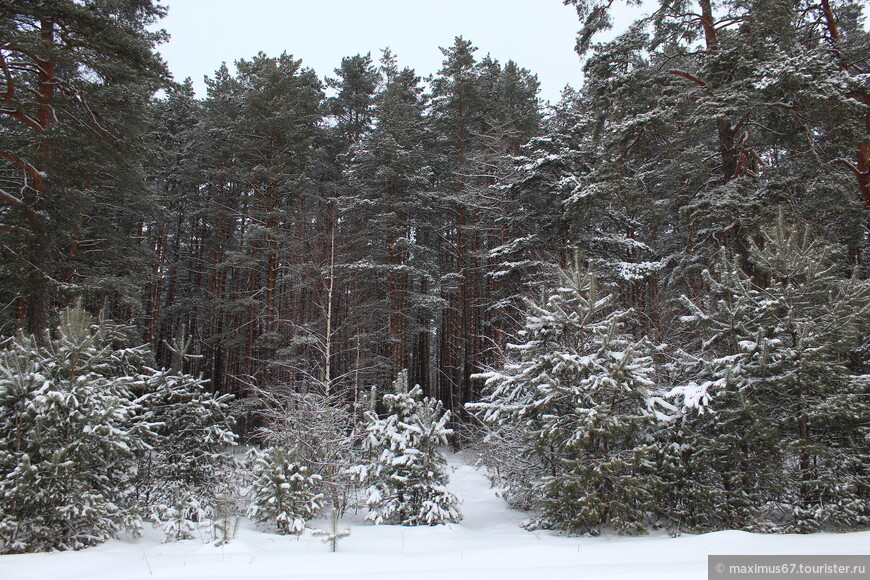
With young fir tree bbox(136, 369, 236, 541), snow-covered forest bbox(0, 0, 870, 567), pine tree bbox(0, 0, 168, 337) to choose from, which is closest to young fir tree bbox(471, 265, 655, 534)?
snow-covered forest bbox(0, 0, 870, 567)

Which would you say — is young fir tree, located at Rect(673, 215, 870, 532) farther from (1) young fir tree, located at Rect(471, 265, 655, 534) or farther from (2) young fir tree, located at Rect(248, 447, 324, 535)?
(2) young fir tree, located at Rect(248, 447, 324, 535)

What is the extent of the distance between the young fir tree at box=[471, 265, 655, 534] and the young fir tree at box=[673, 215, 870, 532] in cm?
76

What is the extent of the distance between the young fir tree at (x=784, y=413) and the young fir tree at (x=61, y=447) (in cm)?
812

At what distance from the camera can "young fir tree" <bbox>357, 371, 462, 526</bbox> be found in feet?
26.2

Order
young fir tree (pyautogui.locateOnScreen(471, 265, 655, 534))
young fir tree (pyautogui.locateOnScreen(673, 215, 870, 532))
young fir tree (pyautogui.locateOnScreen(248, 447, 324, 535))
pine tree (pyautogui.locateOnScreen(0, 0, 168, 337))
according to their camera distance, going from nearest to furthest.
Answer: young fir tree (pyautogui.locateOnScreen(673, 215, 870, 532))
young fir tree (pyautogui.locateOnScreen(471, 265, 655, 534))
young fir tree (pyautogui.locateOnScreen(248, 447, 324, 535))
pine tree (pyautogui.locateOnScreen(0, 0, 168, 337))

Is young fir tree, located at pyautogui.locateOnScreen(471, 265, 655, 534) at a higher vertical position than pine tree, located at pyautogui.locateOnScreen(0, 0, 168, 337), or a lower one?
lower

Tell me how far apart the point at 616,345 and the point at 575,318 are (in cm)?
76

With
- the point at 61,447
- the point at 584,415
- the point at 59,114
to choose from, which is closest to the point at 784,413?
the point at 584,415

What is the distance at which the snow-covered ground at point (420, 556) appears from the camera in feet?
16.1

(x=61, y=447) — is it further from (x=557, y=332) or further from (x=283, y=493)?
(x=557, y=332)

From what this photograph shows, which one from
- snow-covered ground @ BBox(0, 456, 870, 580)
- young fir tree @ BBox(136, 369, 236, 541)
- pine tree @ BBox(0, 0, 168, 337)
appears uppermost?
pine tree @ BBox(0, 0, 168, 337)

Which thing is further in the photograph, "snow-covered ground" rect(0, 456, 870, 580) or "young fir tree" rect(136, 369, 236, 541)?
"young fir tree" rect(136, 369, 236, 541)

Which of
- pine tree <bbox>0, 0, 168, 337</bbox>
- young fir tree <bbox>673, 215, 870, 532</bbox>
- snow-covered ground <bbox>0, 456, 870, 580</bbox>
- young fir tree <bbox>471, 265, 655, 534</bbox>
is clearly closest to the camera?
snow-covered ground <bbox>0, 456, 870, 580</bbox>

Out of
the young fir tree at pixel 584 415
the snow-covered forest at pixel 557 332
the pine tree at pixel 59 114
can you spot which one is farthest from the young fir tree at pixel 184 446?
the young fir tree at pixel 584 415
